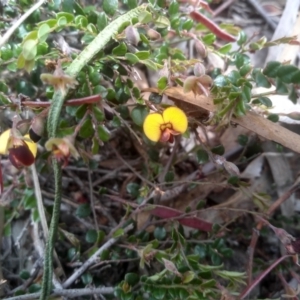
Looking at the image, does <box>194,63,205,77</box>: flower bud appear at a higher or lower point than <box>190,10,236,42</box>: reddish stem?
higher

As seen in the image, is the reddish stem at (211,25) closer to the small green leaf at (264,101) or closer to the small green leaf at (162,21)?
the small green leaf at (162,21)

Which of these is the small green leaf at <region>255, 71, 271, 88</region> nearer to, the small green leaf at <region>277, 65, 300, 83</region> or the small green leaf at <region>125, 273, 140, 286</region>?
the small green leaf at <region>277, 65, 300, 83</region>

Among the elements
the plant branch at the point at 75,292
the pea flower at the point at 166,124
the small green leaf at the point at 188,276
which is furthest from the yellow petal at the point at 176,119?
the plant branch at the point at 75,292

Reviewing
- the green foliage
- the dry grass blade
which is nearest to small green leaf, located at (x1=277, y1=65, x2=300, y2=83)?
the green foliage

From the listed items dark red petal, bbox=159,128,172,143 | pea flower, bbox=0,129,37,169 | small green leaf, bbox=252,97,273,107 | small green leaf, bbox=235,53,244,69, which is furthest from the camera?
small green leaf, bbox=235,53,244,69

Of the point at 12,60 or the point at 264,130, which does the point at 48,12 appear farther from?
the point at 264,130

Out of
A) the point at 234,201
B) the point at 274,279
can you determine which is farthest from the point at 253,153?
the point at 274,279

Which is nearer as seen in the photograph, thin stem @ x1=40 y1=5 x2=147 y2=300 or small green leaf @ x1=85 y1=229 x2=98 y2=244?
thin stem @ x1=40 y1=5 x2=147 y2=300
